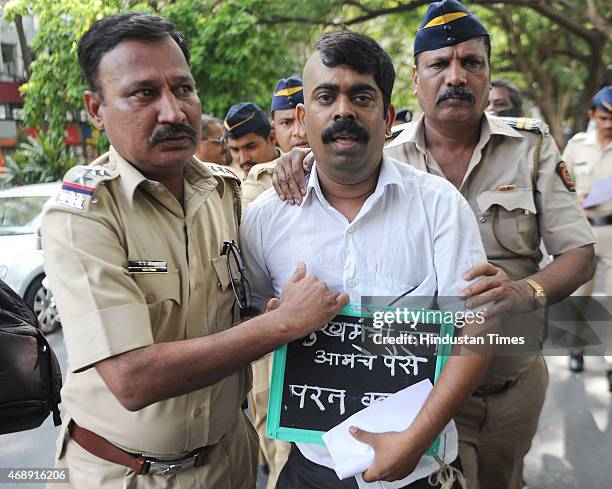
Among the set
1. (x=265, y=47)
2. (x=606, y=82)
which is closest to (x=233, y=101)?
(x=265, y=47)

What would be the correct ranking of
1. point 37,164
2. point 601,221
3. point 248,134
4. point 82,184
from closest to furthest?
point 82,184 < point 248,134 < point 601,221 < point 37,164

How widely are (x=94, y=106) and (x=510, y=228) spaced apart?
5.05ft

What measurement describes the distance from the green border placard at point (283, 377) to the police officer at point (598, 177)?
128 inches

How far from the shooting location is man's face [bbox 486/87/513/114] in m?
4.63

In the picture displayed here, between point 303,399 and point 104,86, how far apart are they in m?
1.10

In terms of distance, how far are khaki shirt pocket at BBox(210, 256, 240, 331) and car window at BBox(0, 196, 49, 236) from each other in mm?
5386

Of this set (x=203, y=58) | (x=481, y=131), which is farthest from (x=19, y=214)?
(x=481, y=131)

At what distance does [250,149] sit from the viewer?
162 inches

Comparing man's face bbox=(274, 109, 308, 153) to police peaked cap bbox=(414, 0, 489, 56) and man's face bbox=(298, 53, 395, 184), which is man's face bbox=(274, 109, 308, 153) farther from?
man's face bbox=(298, 53, 395, 184)

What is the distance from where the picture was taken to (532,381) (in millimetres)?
2262

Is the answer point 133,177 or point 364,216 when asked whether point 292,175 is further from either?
point 133,177

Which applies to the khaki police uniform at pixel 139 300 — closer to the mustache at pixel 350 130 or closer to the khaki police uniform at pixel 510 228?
the mustache at pixel 350 130

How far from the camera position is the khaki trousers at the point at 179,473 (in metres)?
1.67

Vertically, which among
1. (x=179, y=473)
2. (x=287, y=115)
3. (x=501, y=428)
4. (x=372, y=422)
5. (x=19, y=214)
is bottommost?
(x=19, y=214)
